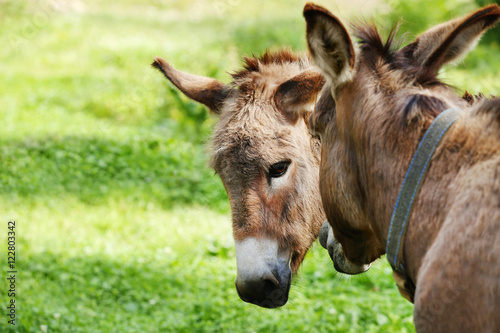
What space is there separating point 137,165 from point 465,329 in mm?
6696

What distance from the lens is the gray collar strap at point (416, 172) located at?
1.97m

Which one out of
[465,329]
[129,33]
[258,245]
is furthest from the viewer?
[129,33]

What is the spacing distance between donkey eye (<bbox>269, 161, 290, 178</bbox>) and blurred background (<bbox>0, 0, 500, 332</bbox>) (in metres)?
0.83

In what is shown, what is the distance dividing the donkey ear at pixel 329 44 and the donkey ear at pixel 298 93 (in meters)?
1.20

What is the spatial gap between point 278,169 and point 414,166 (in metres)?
1.52

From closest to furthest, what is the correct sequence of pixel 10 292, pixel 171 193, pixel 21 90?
pixel 10 292
pixel 171 193
pixel 21 90

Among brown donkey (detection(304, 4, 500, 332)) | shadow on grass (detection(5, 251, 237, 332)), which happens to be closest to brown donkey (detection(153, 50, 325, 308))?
brown donkey (detection(304, 4, 500, 332))

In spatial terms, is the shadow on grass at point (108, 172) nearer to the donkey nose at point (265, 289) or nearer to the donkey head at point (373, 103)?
the donkey nose at point (265, 289)

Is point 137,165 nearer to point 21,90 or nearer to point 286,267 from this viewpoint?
point 21,90

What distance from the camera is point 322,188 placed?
8.05ft

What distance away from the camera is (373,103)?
219 centimetres

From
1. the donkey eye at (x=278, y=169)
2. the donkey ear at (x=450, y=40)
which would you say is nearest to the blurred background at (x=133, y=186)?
the donkey ear at (x=450, y=40)

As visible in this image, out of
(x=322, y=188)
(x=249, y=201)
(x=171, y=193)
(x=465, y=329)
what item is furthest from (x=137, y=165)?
(x=465, y=329)

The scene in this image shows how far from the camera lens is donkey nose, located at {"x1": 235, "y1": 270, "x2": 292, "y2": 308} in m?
3.13
